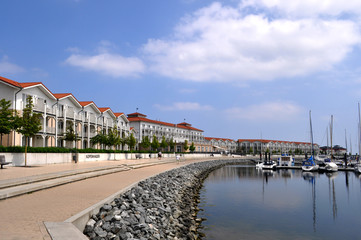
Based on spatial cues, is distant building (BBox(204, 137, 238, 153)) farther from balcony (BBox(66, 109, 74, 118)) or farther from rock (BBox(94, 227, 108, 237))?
rock (BBox(94, 227, 108, 237))

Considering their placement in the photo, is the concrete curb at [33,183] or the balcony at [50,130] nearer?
the concrete curb at [33,183]

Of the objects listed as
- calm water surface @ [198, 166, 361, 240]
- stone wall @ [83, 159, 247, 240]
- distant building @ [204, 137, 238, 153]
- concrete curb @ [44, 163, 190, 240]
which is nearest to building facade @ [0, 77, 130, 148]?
calm water surface @ [198, 166, 361, 240]

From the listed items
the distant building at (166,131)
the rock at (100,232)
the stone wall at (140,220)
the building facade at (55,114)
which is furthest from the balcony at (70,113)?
the distant building at (166,131)

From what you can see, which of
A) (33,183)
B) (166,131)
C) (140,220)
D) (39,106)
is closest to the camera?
(140,220)

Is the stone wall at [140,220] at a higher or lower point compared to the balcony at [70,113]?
lower

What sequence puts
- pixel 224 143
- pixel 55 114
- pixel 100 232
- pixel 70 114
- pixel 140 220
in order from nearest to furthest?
1. pixel 100 232
2. pixel 140 220
3. pixel 55 114
4. pixel 70 114
5. pixel 224 143

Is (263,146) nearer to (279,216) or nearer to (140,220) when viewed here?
(279,216)

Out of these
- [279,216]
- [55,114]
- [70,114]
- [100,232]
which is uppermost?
[70,114]

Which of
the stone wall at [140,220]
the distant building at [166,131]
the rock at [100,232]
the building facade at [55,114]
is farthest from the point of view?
the distant building at [166,131]

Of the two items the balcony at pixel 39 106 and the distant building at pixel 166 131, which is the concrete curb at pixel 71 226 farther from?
the distant building at pixel 166 131

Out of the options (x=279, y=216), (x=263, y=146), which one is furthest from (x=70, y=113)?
(x=263, y=146)

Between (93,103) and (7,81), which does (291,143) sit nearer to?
(93,103)

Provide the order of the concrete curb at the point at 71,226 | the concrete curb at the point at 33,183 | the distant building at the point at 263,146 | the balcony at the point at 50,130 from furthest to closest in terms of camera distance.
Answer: the distant building at the point at 263,146 < the balcony at the point at 50,130 < the concrete curb at the point at 33,183 < the concrete curb at the point at 71,226

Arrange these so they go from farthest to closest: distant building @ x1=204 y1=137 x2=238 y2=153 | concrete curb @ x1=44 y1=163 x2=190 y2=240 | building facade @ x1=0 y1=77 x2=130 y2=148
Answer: distant building @ x1=204 y1=137 x2=238 y2=153, building facade @ x1=0 y1=77 x2=130 y2=148, concrete curb @ x1=44 y1=163 x2=190 y2=240
